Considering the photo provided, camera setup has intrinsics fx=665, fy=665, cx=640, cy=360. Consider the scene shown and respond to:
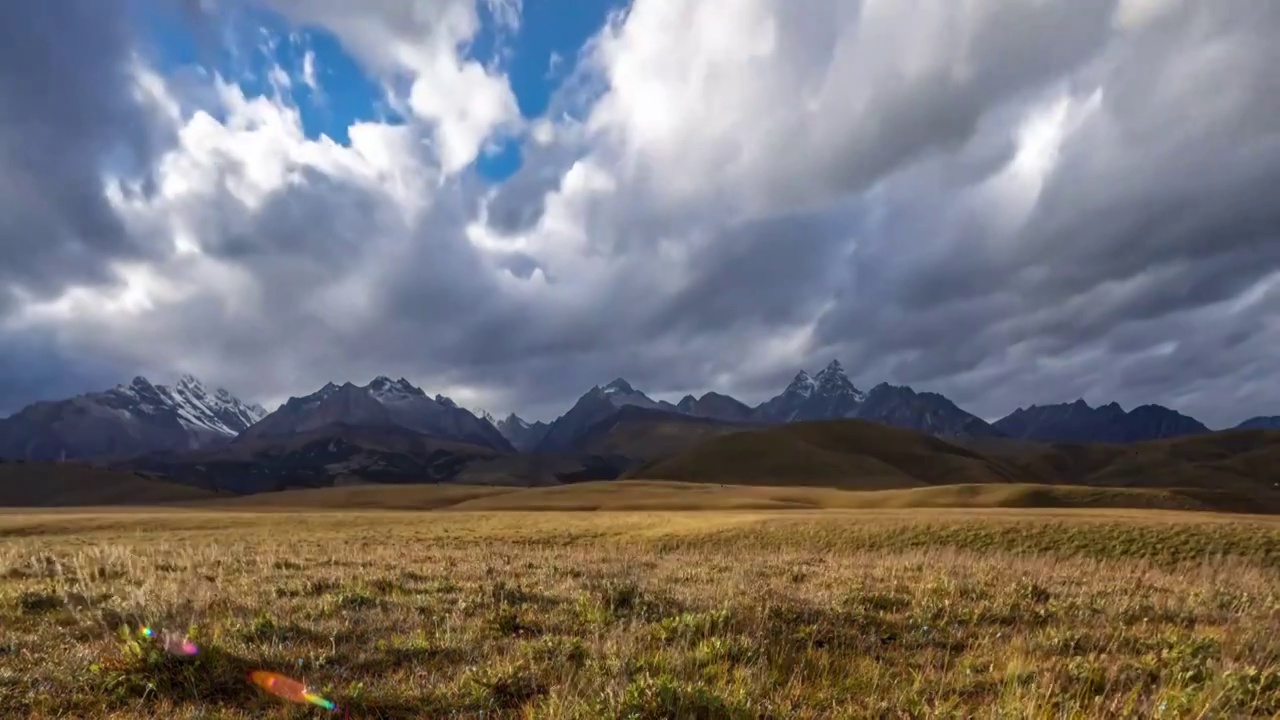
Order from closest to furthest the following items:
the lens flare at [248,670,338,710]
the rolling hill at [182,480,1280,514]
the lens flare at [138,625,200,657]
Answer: the lens flare at [248,670,338,710], the lens flare at [138,625,200,657], the rolling hill at [182,480,1280,514]

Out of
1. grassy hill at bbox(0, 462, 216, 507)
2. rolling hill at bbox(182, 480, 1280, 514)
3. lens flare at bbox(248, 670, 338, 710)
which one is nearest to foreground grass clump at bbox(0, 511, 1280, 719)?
lens flare at bbox(248, 670, 338, 710)

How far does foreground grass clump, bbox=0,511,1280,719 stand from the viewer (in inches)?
245

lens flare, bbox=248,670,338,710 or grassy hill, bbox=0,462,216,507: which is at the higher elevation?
grassy hill, bbox=0,462,216,507

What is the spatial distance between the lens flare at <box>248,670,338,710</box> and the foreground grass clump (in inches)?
4.1

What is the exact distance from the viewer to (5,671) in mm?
6969

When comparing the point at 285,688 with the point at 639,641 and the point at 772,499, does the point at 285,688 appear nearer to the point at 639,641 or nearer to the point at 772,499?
the point at 639,641

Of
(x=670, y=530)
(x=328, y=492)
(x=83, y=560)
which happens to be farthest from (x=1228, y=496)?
(x=328, y=492)

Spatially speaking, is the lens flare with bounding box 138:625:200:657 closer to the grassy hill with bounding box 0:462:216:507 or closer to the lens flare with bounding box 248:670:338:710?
the lens flare with bounding box 248:670:338:710

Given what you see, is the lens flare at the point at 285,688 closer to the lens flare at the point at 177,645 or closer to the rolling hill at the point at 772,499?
the lens flare at the point at 177,645

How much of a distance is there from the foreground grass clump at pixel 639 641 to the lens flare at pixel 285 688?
10cm

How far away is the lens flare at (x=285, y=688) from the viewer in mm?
6164

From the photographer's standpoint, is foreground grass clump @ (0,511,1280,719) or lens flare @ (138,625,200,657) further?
lens flare @ (138,625,200,657)

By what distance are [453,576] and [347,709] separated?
8.83 meters

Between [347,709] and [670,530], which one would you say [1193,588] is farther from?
[670,530]
